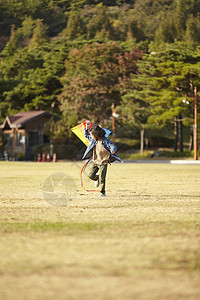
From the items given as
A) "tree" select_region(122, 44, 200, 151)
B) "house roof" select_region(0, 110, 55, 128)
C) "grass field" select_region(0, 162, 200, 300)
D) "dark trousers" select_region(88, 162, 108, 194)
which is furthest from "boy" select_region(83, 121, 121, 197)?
"house roof" select_region(0, 110, 55, 128)

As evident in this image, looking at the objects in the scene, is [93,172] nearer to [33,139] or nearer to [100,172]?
[100,172]

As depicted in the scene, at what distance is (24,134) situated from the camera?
6066cm

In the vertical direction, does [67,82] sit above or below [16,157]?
above

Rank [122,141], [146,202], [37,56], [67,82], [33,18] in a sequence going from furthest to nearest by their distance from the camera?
[33,18]
[37,56]
[67,82]
[122,141]
[146,202]

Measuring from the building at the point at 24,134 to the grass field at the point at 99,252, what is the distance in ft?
162

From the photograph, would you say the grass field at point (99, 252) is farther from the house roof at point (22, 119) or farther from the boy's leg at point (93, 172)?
the house roof at point (22, 119)

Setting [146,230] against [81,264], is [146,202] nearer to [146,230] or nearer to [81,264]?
[146,230]

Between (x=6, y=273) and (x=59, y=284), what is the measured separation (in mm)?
699

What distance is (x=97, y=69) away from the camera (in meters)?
64.4

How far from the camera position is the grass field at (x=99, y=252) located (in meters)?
4.69

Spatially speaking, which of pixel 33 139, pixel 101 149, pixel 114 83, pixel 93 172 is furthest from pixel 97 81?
pixel 101 149

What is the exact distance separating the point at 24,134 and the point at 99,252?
181 ft

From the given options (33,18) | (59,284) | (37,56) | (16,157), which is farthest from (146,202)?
(33,18)

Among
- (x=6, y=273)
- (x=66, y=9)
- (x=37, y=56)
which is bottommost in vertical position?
(x=6, y=273)
